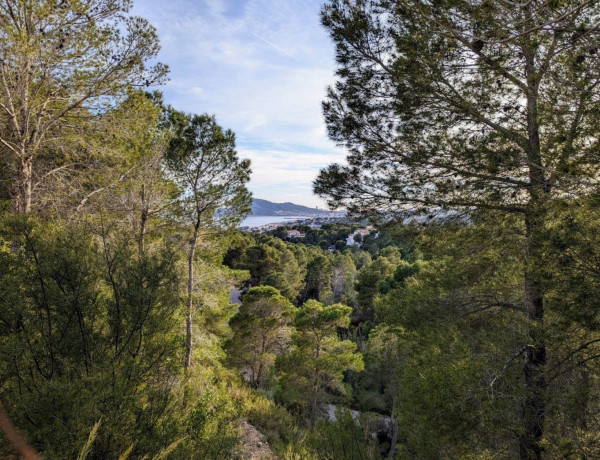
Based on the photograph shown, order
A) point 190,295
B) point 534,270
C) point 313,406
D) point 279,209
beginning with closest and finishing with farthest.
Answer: point 534,270
point 190,295
point 313,406
point 279,209

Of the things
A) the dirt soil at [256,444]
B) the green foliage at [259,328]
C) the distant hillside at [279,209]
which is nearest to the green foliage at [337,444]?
the dirt soil at [256,444]

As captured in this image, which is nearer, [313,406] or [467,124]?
[467,124]

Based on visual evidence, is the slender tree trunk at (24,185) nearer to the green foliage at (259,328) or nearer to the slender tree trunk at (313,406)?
the green foliage at (259,328)

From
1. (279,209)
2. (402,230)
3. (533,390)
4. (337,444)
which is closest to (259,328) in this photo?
(337,444)

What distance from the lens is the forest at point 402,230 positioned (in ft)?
8.70

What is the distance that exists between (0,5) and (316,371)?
35.8ft

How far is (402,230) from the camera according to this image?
15.0 feet

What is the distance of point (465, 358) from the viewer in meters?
3.89

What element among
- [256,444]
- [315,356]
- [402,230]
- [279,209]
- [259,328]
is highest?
[279,209]

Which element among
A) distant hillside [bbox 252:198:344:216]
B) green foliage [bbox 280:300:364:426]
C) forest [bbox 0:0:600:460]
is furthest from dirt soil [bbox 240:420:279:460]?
distant hillside [bbox 252:198:344:216]

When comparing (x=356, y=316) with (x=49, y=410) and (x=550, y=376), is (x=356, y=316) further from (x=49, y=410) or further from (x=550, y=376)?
(x=49, y=410)

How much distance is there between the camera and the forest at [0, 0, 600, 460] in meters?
2.65

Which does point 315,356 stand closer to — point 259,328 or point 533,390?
point 259,328

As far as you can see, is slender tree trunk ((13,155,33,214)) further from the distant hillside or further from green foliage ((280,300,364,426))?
the distant hillside
